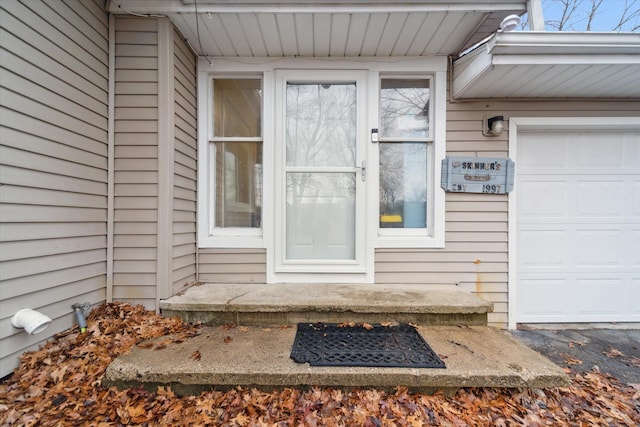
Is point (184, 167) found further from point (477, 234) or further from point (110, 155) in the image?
point (477, 234)

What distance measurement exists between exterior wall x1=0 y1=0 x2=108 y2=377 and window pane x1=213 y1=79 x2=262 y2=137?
0.94 metres

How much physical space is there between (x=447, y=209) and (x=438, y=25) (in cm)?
169

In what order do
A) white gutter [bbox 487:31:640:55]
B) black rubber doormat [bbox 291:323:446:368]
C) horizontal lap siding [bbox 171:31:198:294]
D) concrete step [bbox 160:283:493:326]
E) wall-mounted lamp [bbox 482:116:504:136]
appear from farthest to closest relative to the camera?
wall-mounted lamp [bbox 482:116:504:136], horizontal lap siding [bbox 171:31:198:294], concrete step [bbox 160:283:493:326], white gutter [bbox 487:31:640:55], black rubber doormat [bbox 291:323:446:368]

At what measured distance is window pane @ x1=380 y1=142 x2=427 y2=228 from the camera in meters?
2.81

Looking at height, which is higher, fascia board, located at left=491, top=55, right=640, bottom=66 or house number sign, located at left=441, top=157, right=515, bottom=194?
fascia board, located at left=491, top=55, right=640, bottom=66

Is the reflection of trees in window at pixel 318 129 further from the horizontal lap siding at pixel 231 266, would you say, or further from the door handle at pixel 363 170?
the horizontal lap siding at pixel 231 266

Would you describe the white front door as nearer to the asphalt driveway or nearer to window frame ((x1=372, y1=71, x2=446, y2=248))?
window frame ((x1=372, y1=71, x2=446, y2=248))

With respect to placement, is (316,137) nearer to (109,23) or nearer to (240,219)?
(240,219)

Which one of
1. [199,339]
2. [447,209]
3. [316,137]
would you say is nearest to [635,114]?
[447,209]

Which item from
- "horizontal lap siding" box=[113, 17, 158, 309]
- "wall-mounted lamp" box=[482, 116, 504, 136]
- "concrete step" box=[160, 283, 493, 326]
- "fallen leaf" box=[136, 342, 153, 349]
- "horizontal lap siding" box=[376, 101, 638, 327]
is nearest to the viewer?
"fallen leaf" box=[136, 342, 153, 349]

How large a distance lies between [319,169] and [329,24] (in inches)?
50.4

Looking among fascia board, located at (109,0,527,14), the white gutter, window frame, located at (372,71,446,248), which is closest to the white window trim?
window frame, located at (372,71,446,248)

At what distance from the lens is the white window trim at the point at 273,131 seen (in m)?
2.70

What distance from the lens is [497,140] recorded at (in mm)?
2721
